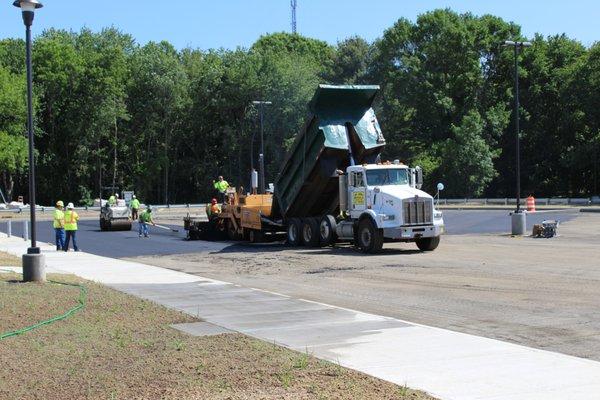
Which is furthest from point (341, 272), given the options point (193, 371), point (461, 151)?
point (461, 151)

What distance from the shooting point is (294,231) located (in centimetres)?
2612

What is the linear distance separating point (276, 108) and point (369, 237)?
52.1m

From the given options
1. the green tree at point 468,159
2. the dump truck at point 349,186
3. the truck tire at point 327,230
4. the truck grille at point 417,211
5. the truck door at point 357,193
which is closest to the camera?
the truck grille at point 417,211

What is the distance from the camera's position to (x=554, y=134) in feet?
228

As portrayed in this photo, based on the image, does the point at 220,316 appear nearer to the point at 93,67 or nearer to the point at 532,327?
the point at 532,327

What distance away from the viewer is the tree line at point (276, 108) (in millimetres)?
67062

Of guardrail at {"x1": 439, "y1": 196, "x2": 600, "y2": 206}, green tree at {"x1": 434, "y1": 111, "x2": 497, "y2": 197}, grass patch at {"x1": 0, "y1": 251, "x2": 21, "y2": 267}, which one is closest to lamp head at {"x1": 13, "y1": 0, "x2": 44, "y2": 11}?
grass patch at {"x1": 0, "y1": 251, "x2": 21, "y2": 267}

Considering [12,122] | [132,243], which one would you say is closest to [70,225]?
[132,243]

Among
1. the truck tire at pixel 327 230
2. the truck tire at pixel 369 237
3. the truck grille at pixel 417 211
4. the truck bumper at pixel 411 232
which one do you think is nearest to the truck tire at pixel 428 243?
the truck bumper at pixel 411 232

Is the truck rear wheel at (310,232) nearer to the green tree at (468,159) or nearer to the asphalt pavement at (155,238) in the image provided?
the asphalt pavement at (155,238)

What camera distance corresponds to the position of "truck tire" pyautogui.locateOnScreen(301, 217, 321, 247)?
82.4ft

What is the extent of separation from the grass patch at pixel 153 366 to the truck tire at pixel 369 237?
11.8 metres

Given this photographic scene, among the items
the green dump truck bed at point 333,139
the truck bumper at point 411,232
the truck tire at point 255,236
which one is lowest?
the truck tire at point 255,236

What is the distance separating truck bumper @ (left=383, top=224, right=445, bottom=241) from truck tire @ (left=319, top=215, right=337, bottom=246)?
238 cm
